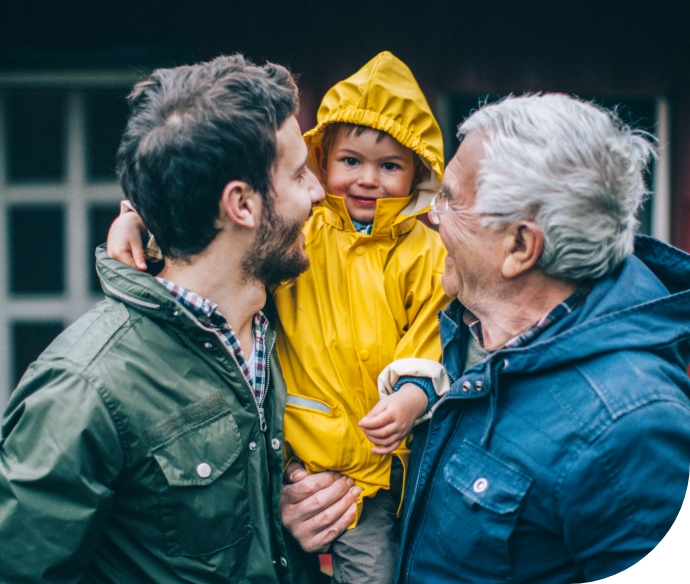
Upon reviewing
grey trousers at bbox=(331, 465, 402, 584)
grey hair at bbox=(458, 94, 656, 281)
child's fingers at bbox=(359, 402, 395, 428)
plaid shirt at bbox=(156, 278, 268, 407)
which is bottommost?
grey trousers at bbox=(331, 465, 402, 584)

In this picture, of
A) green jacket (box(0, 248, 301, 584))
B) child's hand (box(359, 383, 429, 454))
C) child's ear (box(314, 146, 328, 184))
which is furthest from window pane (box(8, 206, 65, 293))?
child's hand (box(359, 383, 429, 454))

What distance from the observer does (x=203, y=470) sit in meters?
1.59

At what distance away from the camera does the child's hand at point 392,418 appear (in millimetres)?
1767

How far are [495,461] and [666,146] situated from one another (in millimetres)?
2810

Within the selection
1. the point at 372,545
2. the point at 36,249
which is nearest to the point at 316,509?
the point at 372,545

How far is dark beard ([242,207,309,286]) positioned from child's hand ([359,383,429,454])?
Result: 1.44 feet

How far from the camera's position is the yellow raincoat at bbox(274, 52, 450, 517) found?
1.94 m

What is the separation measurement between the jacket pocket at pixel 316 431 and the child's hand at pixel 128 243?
59 cm

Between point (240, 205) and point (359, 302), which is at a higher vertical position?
point (240, 205)

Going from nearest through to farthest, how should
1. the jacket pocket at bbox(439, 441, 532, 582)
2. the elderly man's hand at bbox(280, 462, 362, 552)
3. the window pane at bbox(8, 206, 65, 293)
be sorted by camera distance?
the jacket pocket at bbox(439, 441, 532, 582) < the elderly man's hand at bbox(280, 462, 362, 552) < the window pane at bbox(8, 206, 65, 293)

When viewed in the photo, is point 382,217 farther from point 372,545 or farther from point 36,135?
point 36,135

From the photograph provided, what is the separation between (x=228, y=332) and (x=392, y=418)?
0.49 metres

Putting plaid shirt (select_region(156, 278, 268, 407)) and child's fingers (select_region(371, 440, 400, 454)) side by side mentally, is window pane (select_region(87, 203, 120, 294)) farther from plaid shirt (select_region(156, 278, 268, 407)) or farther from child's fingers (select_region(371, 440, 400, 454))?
child's fingers (select_region(371, 440, 400, 454))

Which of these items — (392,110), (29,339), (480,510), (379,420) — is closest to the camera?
(480,510)
